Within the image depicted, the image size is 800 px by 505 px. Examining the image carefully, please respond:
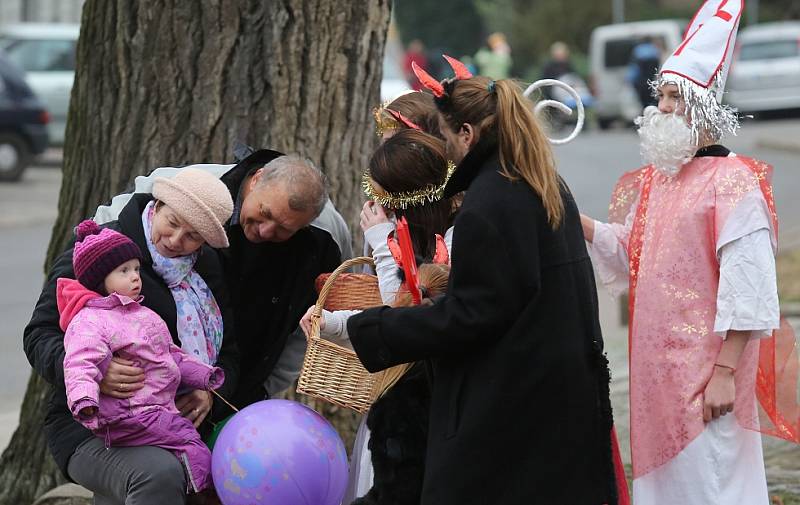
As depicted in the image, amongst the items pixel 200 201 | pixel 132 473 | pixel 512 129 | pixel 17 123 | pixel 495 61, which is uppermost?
pixel 512 129

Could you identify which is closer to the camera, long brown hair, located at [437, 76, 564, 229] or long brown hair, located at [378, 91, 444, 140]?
long brown hair, located at [437, 76, 564, 229]

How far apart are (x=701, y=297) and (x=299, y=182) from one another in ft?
4.17

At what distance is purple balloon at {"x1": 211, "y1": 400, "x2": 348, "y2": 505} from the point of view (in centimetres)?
370

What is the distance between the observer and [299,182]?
400 centimetres

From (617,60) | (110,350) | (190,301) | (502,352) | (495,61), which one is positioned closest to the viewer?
(502,352)

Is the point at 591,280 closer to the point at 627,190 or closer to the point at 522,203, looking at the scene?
the point at 522,203

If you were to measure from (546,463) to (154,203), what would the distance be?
145 cm

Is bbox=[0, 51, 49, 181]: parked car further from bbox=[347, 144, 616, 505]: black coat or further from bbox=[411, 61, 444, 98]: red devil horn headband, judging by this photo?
bbox=[347, 144, 616, 505]: black coat

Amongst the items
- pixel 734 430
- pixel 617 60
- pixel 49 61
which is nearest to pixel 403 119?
pixel 734 430

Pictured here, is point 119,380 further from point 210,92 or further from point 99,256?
point 210,92

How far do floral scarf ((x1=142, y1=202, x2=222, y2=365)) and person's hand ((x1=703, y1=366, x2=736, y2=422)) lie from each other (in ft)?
4.89

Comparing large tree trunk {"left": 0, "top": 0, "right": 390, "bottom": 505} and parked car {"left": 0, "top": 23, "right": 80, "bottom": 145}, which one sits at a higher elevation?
large tree trunk {"left": 0, "top": 0, "right": 390, "bottom": 505}

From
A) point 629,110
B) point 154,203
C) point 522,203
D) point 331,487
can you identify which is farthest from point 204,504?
point 629,110

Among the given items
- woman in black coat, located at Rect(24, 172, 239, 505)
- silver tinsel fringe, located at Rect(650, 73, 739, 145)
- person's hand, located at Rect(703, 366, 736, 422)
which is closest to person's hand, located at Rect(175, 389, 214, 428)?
woman in black coat, located at Rect(24, 172, 239, 505)
